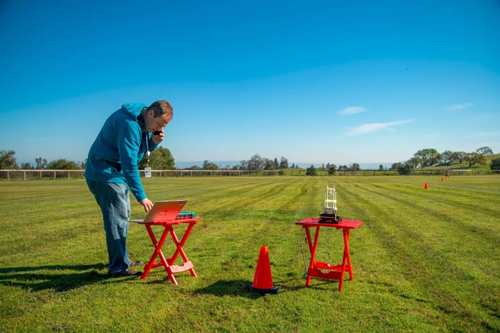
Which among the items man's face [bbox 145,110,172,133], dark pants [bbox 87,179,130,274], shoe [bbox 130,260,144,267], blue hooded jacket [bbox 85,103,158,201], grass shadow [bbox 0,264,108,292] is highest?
man's face [bbox 145,110,172,133]

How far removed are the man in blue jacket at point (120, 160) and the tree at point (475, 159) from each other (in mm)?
126403

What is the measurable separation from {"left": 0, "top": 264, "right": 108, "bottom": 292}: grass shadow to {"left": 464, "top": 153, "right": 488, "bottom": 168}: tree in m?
127

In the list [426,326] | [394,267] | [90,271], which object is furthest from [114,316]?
Result: [394,267]

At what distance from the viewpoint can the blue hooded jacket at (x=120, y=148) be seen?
4.70 meters

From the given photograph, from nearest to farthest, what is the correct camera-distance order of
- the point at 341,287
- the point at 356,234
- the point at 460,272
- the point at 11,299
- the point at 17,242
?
the point at 11,299 < the point at 341,287 < the point at 460,272 < the point at 17,242 < the point at 356,234

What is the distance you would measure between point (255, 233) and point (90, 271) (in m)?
4.10

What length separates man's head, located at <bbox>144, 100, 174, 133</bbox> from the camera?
15.9 ft

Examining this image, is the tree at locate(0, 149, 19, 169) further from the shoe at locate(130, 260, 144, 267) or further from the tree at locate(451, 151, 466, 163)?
the tree at locate(451, 151, 466, 163)

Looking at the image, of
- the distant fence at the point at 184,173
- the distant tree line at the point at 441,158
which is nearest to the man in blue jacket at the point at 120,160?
the distant fence at the point at 184,173

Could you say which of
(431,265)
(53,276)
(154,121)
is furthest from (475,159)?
(53,276)

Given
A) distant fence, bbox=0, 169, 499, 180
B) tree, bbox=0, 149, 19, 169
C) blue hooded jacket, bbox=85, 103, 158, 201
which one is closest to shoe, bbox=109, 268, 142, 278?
blue hooded jacket, bbox=85, 103, 158, 201

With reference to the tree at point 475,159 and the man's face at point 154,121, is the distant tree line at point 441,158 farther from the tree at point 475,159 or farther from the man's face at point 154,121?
the man's face at point 154,121

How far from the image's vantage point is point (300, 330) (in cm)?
345

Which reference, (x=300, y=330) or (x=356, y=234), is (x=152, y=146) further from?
(x=356, y=234)
